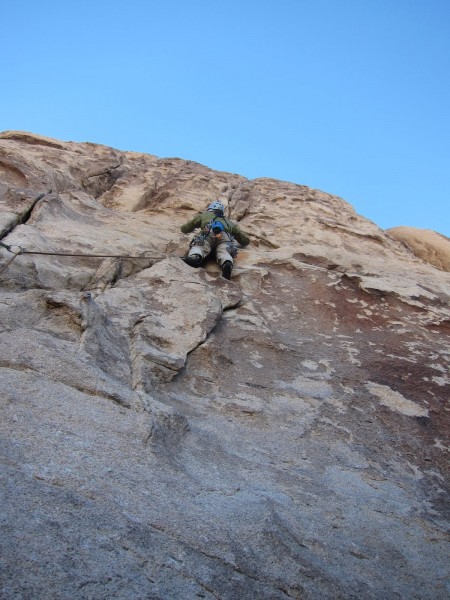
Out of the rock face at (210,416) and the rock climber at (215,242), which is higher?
the rock climber at (215,242)

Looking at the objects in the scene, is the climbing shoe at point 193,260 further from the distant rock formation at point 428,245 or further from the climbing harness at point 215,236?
the distant rock formation at point 428,245

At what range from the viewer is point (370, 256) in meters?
9.16

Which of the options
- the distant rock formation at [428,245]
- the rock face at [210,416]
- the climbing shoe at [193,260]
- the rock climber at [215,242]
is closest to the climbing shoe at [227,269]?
the rock climber at [215,242]

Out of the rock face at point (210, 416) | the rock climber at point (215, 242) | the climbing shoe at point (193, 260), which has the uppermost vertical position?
the rock climber at point (215, 242)

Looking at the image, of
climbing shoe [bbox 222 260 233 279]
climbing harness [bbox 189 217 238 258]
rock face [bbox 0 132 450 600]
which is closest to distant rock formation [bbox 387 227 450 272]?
rock face [bbox 0 132 450 600]

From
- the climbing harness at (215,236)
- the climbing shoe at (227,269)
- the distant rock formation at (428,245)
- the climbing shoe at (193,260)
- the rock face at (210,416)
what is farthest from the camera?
the distant rock formation at (428,245)

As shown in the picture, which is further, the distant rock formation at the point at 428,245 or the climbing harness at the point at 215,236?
the distant rock formation at the point at 428,245

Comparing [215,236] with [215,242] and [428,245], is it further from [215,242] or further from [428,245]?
[428,245]

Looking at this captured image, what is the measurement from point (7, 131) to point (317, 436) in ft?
35.0

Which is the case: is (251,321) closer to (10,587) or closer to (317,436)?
(317,436)

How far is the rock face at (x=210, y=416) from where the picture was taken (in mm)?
2318

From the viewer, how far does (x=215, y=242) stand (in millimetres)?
7602

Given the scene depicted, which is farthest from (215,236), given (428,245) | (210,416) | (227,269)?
(428,245)

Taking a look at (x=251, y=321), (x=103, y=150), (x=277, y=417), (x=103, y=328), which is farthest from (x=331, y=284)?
(x=103, y=150)
